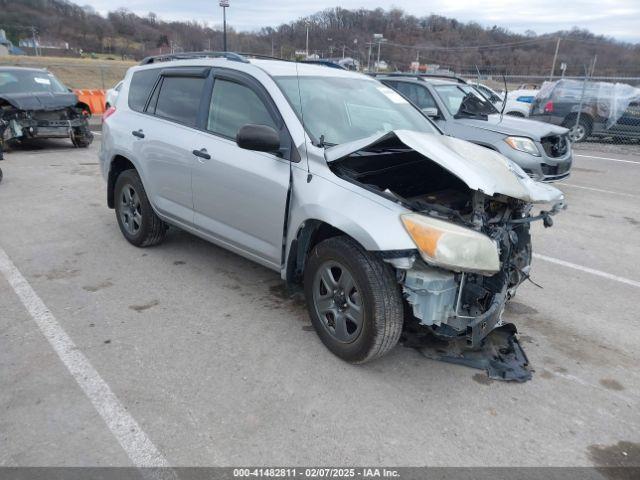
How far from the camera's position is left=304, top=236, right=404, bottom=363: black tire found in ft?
9.58

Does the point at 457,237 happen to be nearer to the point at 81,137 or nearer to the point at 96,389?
the point at 96,389

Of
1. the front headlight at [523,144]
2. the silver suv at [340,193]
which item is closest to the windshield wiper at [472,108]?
the front headlight at [523,144]

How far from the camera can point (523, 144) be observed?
7.47m

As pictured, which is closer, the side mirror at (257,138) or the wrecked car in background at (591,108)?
the side mirror at (257,138)

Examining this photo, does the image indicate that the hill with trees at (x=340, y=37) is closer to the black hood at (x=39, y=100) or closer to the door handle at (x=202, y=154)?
the black hood at (x=39, y=100)

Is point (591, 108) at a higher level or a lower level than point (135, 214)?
higher

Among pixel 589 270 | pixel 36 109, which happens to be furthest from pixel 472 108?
pixel 36 109

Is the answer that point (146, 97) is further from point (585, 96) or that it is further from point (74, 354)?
point (585, 96)

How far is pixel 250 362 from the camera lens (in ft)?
10.7

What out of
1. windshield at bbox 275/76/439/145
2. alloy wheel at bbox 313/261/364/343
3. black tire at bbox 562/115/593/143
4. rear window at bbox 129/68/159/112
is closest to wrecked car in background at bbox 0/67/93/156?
rear window at bbox 129/68/159/112

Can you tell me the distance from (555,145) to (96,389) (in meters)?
7.54

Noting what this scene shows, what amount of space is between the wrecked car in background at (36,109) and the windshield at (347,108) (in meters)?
7.92

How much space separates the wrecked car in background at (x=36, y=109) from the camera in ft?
32.2

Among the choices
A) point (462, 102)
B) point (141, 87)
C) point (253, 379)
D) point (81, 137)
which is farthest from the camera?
point (81, 137)
